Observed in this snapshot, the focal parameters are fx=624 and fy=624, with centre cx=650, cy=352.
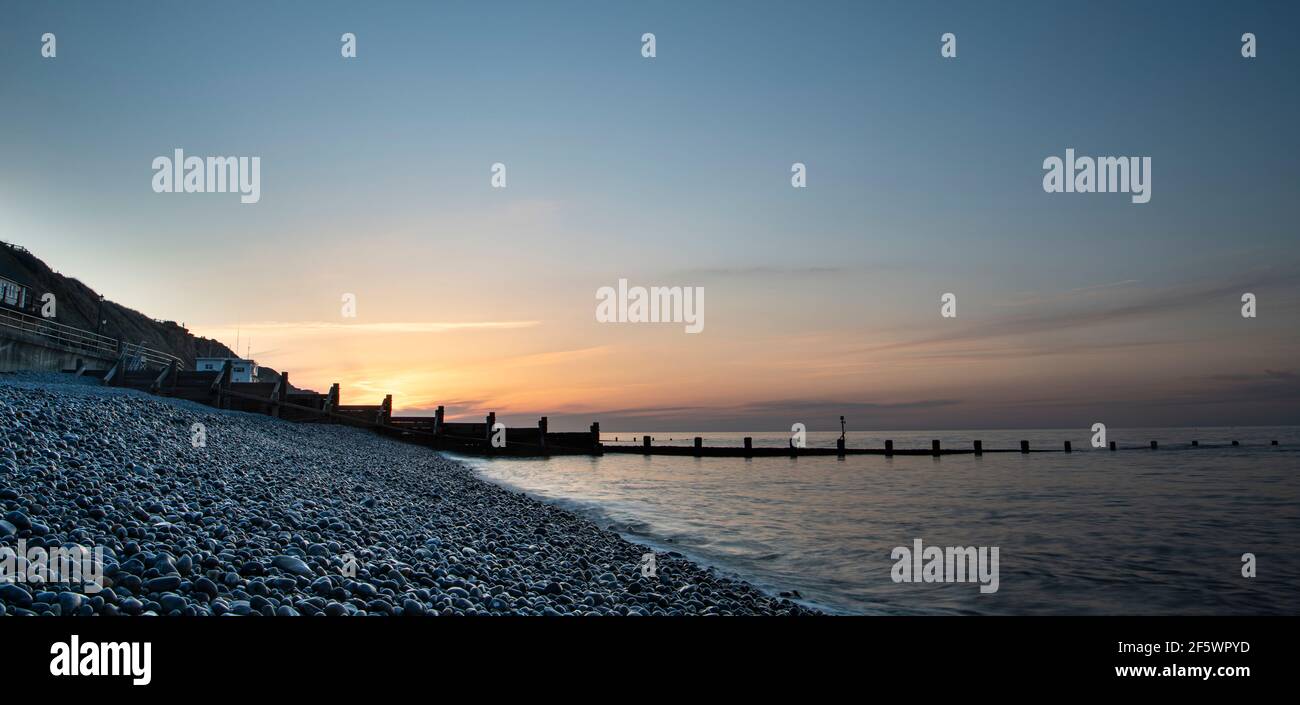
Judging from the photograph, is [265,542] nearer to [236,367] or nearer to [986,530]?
[986,530]

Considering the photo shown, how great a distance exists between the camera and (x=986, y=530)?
52.8 feet

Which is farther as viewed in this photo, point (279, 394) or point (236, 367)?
point (236, 367)

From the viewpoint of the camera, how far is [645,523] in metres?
15.8

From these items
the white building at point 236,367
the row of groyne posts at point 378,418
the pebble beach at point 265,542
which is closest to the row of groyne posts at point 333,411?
the row of groyne posts at point 378,418

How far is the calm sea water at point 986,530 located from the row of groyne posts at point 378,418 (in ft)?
28.7

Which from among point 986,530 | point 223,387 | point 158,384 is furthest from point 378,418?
point 986,530

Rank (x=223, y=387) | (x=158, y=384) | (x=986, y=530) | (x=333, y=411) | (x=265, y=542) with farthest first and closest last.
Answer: (x=333, y=411), (x=223, y=387), (x=158, y=384), (x=986, y=530), (x=265, y=542)

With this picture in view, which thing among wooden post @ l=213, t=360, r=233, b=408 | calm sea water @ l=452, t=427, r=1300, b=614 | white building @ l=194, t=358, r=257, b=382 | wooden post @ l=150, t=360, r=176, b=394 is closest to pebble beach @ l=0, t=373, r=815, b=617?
calm sea water @ l=452, t=427, r=1300, b=614

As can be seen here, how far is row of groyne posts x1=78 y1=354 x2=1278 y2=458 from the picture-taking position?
27250 millimetres

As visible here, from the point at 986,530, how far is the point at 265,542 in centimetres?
1614

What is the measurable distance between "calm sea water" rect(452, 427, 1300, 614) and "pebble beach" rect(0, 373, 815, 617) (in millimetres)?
2568
